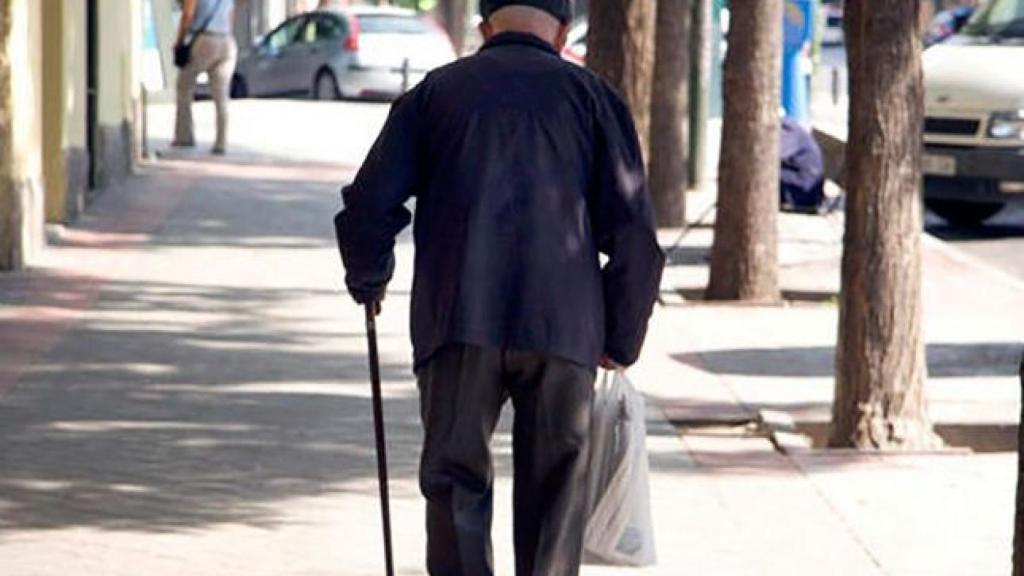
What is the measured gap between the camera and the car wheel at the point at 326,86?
123 ft

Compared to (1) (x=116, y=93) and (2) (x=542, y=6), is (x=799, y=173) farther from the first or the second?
(2) (x=542, y=6)

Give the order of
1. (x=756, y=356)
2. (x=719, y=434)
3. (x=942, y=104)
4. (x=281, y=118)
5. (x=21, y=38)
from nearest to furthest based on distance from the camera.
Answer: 1. (x=719, y=434)
2. (x=756, y=356)
3. (x=21, y=38)
4. (x=942, y=104)
5. (x=281, y=118)

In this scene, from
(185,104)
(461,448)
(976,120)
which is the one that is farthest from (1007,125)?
(461,448)

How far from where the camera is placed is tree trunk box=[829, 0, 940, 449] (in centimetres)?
1075

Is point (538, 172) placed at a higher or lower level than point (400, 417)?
higher

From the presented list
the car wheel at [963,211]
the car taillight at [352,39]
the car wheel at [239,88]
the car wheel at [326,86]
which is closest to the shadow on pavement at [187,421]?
the car wheel at [963,211]

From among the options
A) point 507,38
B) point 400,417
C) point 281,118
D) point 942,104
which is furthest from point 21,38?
point 281,118

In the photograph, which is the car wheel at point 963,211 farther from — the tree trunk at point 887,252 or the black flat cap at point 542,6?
the black flat cap at point 542,6

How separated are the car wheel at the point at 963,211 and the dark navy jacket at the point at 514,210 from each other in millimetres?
15113

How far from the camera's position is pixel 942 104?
67.7 feet

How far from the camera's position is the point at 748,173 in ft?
51.4

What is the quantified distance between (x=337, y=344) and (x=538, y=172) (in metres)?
7.09

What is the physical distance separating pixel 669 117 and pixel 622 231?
519 inches

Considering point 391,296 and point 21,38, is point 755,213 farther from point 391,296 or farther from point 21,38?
point 21,38
